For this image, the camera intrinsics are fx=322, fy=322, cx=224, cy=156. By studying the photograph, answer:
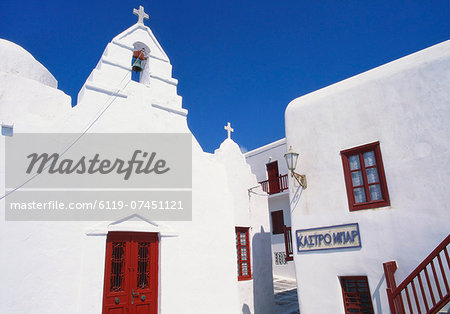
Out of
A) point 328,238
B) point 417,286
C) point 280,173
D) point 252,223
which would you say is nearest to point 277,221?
point 280,173

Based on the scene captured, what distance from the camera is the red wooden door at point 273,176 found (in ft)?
63.5

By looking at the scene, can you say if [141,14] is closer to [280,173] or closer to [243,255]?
[243,255]

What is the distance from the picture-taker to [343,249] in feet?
23.2

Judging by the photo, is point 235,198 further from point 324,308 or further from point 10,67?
point 10,67

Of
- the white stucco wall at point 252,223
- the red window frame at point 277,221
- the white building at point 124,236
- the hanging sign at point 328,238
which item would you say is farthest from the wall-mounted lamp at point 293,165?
the red window frame at point 277,221

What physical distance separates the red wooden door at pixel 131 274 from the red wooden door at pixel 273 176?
1269 cm

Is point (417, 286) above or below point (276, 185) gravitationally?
below

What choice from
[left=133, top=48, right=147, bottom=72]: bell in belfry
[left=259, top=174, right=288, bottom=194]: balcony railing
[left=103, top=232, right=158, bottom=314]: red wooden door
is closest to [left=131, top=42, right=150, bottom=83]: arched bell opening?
[left=133, top=48, right=147, bottom=72]: bell in belfry

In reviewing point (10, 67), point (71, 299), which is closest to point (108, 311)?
point (71, 299)

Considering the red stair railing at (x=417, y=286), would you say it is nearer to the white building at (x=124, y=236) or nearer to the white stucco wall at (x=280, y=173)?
the white building at (x=124, y=236)

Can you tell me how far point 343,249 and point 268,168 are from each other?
538 inches

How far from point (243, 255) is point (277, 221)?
30.1ft

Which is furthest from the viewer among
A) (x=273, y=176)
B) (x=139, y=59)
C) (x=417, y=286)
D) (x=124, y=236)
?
(x=273, y=176)

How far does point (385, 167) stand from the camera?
6.89 meters
